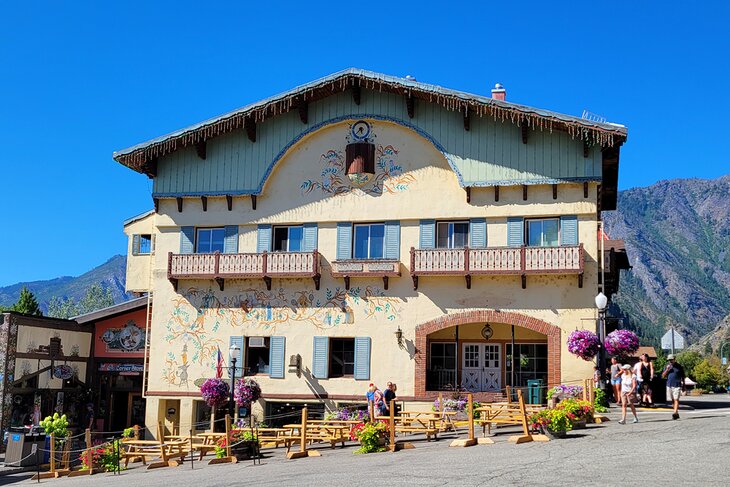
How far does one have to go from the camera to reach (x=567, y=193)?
30000mm

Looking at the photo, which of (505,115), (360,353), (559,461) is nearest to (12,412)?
(360,353)

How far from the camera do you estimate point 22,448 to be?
28.7 meters

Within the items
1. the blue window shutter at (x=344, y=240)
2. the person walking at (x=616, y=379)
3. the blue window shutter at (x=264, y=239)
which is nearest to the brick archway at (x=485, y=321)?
the person walking at (x=616, y=379)

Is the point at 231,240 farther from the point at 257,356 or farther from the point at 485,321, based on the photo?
the point at 485,321

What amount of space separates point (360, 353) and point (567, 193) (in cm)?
893

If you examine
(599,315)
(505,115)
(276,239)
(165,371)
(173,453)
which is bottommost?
(173,453)

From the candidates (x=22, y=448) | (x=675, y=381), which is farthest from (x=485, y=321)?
(x=22, y=448)

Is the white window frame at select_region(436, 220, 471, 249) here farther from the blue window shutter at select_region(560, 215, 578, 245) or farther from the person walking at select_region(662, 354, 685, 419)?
the person walking at select_region(662, 354, 685, 419)

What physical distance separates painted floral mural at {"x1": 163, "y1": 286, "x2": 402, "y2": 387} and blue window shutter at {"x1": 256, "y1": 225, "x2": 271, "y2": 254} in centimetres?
154

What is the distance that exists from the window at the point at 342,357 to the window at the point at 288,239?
3690 mm

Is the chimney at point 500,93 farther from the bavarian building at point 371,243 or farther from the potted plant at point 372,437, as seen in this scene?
the potted plant at point 372,437

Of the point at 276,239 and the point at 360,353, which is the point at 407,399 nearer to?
the point at 360,353

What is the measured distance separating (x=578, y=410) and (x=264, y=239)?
14432 mm

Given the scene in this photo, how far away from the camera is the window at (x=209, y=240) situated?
111 feet
